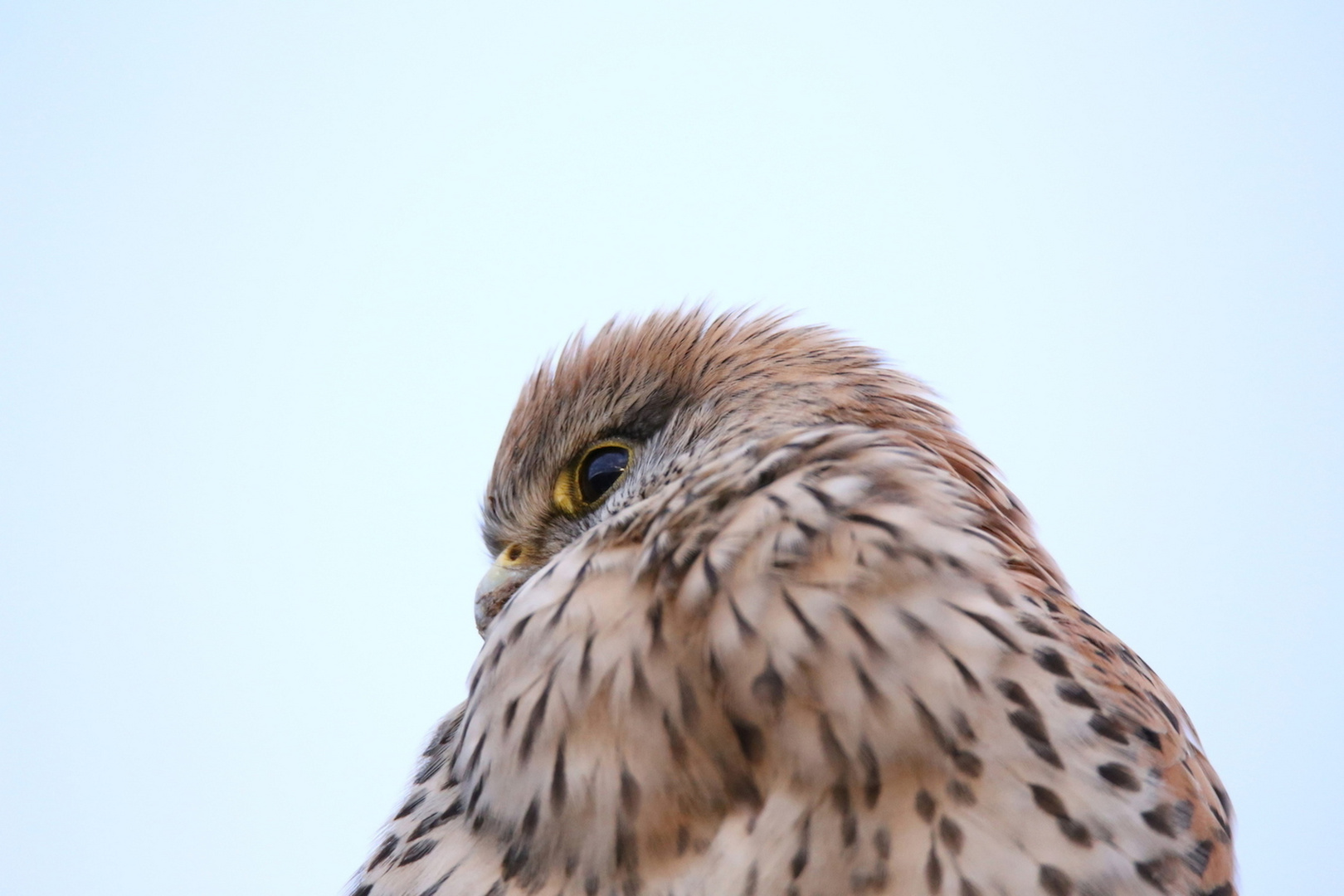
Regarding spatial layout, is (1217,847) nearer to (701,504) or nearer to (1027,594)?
(1027,594)

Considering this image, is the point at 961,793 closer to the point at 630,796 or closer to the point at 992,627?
the point at 992,627

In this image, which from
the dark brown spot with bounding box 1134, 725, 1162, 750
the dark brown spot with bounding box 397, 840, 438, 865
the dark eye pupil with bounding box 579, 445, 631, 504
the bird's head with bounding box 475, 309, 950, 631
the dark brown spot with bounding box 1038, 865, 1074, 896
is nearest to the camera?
the dark brown spot with bounding box 1038, 865, 1074, 896

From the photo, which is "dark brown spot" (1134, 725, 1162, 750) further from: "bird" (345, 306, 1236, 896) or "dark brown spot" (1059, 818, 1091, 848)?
"dark brown spot" (1059, 818, 1091, 848)

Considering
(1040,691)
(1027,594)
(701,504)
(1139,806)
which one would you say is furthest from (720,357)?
(1139,806)

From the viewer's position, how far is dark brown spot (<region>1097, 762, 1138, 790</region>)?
1613 mm

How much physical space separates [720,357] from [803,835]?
119 centimetres

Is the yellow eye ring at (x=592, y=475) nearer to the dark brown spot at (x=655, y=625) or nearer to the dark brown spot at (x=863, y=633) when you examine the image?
the dark brown spot at (x=655, y=625)

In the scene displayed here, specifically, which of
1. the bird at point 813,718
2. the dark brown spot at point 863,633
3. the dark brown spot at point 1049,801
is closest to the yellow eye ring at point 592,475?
the bird at point 813,718

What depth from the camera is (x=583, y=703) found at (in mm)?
1728

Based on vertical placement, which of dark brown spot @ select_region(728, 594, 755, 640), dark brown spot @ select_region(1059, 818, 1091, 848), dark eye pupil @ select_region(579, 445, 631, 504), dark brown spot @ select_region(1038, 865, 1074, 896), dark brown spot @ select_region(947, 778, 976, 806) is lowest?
dark brown spot @ select_region(1038, 865, 1074, 896)

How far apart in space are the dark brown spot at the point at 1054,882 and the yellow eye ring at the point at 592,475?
4.11ft

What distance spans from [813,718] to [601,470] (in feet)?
3.48

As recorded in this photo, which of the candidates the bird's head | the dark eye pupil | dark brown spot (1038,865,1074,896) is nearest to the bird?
dark brown spot (1038,865,1074,896)

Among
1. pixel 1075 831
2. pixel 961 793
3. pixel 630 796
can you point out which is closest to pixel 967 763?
pixel 961 793
